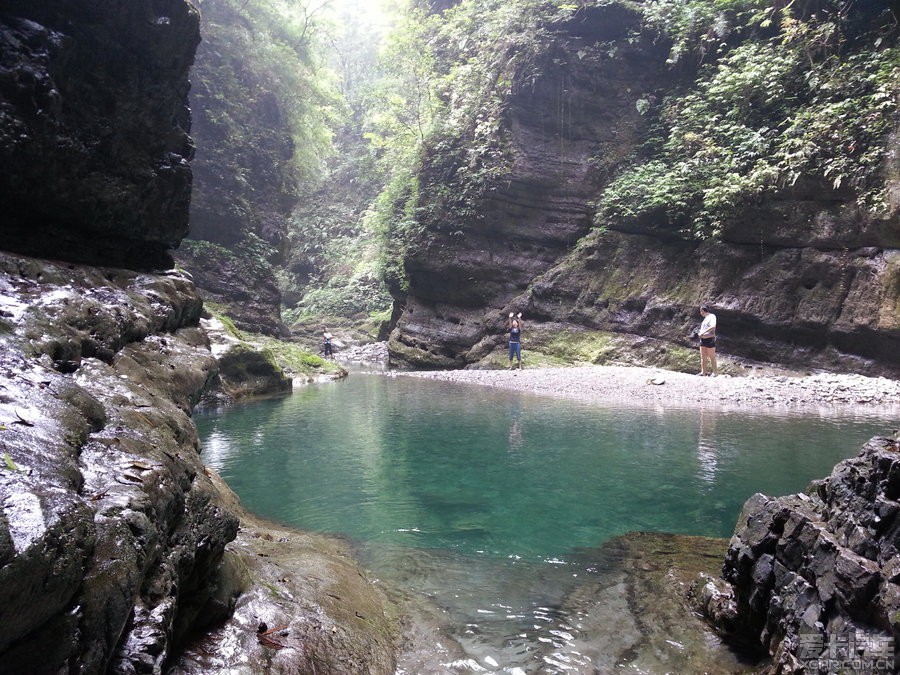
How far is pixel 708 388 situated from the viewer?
42.4ft

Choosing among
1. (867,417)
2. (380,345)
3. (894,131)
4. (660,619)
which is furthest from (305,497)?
(380,345)

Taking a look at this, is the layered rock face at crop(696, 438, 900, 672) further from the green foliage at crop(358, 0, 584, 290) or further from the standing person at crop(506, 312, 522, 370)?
the green foliage at crop(358, 0, 584, 290)

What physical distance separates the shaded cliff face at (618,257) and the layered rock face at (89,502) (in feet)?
50.4

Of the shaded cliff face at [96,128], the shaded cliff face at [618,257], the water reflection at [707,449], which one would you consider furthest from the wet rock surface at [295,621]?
the shaded cliff face at [618,257]

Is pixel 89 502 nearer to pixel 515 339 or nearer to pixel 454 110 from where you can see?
pixel 515 339

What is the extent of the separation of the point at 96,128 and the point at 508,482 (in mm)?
6328

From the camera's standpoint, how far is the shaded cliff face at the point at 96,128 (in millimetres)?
4836

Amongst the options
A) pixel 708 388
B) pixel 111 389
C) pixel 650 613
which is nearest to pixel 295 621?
pixel 111 389

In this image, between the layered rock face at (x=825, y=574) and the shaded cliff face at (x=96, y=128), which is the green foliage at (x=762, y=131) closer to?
the layered rock face at (x=825, y=574)

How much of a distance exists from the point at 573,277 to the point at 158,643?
18.5m

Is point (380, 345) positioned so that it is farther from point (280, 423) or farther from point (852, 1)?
point (852, 1)

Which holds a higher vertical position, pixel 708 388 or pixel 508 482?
pixel 708 388

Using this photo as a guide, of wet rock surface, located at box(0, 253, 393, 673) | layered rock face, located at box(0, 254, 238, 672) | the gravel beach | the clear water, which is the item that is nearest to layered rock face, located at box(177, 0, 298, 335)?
the clear water

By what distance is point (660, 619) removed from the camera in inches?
153
